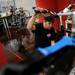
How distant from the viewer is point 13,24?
5.01m

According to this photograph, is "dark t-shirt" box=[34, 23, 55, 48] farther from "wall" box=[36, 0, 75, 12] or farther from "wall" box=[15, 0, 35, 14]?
"wall" box=[15, 0, 35, 14]

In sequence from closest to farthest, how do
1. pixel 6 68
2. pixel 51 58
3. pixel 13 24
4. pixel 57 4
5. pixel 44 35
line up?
pixel 6 68, pixel 51 58, pixel 44 35, pixel 13 24, pixel 57 4

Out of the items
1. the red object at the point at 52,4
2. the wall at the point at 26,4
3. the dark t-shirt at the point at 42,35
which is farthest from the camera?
the wall at the point at 26,4

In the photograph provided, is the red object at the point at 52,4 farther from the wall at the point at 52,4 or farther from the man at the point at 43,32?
the man at the point at 43,32

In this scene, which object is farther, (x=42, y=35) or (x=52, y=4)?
(x=52, y=4)

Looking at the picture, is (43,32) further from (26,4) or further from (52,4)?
(26,4)

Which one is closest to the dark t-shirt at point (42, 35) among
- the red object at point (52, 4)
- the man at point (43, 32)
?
the man at point (43, 32)

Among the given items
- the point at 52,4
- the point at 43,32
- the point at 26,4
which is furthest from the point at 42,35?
the point at 26,4

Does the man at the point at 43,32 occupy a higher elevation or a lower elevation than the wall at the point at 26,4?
higher

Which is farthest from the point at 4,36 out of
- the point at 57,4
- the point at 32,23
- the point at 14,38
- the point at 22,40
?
the point at 32,23

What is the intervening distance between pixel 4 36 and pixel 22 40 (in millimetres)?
859

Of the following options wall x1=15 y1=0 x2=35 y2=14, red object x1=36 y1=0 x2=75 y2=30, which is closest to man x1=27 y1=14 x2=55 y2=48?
red object x1=36 y1=0 x2=75 y2=30

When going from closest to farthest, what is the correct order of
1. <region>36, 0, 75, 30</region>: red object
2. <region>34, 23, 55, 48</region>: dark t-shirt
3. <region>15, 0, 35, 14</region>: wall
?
<region>34, 23, 55, 48</region>: dark t-shirt, <region>36, 0, 75, 30</region>: red object, <region>15, 0, 35, 14</region>: wall

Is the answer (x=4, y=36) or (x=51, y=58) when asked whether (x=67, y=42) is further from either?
(x=4, y=36)
